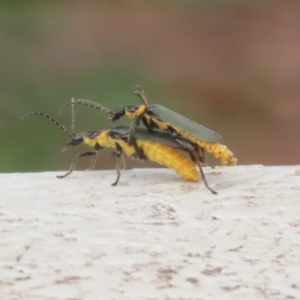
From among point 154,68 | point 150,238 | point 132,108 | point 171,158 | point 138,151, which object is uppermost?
point 154,68

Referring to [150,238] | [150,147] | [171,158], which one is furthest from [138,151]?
[150,238]

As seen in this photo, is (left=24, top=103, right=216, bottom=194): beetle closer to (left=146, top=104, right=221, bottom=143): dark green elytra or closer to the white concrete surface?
(left=146, top=104, right=221, bottom=143): dark green elytra

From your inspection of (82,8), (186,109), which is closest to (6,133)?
(186,109)

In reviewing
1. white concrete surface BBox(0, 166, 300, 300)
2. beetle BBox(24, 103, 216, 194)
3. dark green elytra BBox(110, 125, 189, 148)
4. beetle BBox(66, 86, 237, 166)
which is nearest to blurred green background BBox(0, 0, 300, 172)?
beetle BBox(24, 103, 216, 194)

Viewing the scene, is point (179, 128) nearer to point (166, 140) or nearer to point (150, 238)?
point (166, 140)

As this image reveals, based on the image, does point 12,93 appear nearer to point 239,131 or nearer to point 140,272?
point 239,131

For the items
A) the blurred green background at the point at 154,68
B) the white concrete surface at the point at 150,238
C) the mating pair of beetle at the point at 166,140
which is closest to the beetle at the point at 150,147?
the mating pair of beetle at the point at 166,140
